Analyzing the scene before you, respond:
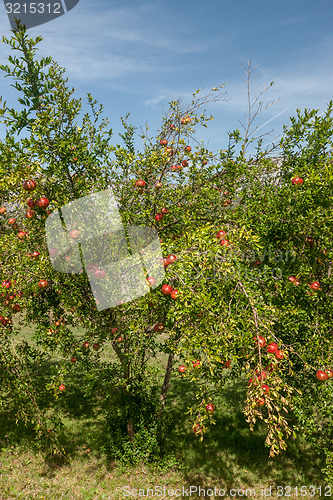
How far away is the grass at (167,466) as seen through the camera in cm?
562

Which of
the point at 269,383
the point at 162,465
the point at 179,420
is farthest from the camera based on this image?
the point at 179,420

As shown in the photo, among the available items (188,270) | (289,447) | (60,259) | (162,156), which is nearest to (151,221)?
(162,156)

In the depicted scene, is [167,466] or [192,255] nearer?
[192,255]

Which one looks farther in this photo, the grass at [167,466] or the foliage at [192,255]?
the grass at [167,466]

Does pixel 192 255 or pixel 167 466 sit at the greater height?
pixel 192 255

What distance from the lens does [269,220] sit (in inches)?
173

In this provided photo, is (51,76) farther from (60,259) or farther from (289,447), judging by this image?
(289,447)

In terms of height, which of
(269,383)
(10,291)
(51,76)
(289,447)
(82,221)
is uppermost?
(51,76)

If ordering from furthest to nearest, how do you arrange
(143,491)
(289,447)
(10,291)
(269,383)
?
1. (289,447)
2. (143,491)
3. (10,291)
4. (269,383)

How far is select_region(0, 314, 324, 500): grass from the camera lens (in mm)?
5619

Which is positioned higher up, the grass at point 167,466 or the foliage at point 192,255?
the foliage at point 192,255

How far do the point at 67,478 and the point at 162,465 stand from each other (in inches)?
64.7

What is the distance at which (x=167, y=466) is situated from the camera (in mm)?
6051

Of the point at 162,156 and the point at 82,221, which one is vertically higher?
the point at 162,156
